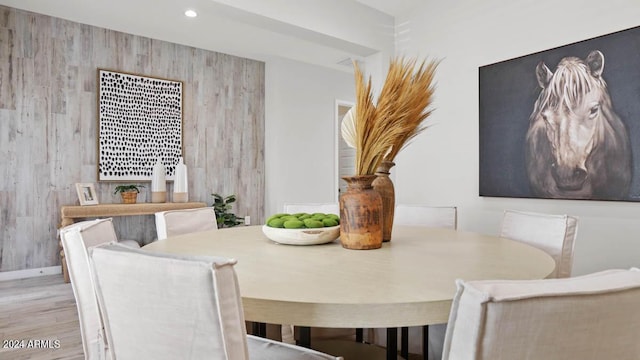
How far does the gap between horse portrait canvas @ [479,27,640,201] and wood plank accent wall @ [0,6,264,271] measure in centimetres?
319

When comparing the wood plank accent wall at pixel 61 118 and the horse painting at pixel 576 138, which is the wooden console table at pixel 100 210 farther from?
the horse painting at pixel 576 138

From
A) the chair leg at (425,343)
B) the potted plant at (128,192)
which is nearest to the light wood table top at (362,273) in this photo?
the chair leg at (425,343)

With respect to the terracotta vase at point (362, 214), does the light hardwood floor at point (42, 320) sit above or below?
below

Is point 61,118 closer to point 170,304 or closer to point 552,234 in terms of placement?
point 170,304

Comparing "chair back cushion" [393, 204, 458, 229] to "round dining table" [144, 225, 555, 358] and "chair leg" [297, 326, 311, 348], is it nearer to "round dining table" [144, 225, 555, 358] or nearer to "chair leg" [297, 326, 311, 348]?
"round dining table" [144, 225, 555, 358]

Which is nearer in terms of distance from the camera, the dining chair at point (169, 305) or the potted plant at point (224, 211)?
the dining chair at point (169, 305)

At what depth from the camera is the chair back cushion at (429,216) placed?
2.12 metres

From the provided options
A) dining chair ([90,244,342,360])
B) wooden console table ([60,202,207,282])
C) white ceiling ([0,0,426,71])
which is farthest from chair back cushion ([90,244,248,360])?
wooden console table ([60,202,207,282])

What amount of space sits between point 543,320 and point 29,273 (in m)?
4.44

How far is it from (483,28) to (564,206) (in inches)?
58.0

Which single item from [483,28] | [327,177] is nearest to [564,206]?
[483,28]

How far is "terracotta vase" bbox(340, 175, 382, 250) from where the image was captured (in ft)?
4.13

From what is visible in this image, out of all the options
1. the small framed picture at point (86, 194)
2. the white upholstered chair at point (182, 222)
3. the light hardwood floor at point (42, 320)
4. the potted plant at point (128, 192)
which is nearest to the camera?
the white upholstered chair at point (182, 222)

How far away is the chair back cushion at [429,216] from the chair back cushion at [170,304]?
5.41ft
